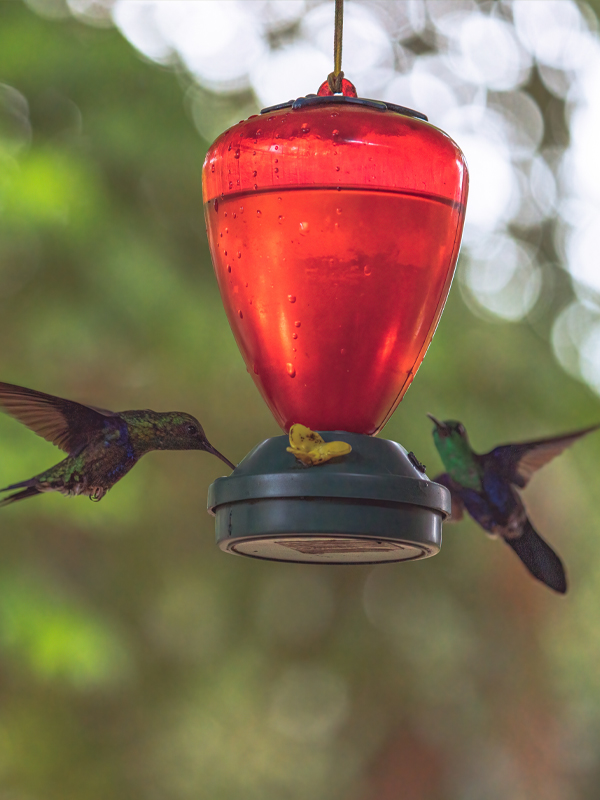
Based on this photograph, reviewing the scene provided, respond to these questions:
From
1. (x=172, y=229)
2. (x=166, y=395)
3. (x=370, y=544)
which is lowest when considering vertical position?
(x=370, y=544)

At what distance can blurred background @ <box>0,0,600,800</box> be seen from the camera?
4.96 metres

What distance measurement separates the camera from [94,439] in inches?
75.0

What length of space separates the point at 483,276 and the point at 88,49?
2.95 metres

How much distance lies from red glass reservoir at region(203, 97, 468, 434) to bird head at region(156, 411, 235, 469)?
242 millimetres

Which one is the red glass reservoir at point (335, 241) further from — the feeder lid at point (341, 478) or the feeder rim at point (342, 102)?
the feeder lid at point (341, 478)

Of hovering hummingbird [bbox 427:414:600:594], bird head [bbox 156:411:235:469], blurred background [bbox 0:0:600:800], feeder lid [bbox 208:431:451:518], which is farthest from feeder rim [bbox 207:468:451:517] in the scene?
blurred background [bbox 0:0:600:800]

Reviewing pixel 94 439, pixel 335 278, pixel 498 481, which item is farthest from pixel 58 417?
pixel 498 481

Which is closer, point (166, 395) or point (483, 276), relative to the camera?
point (166, 395)

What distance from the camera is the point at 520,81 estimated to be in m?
6.81

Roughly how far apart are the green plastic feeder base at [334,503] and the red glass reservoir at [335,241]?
0.19 meters

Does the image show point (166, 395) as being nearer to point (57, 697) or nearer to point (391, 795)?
point (57, 697)

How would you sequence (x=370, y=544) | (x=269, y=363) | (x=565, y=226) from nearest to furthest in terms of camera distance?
(x=370, y=544), (x=269, y=363), (x=565, y=226)

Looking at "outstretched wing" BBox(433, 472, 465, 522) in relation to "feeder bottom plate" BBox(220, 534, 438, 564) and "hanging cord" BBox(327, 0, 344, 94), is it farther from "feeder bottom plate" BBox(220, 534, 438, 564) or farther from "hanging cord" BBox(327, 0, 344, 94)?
"hanging cord" BBox(327, 0, 344, 94)

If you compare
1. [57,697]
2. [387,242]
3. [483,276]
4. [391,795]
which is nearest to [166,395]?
[57,697]
